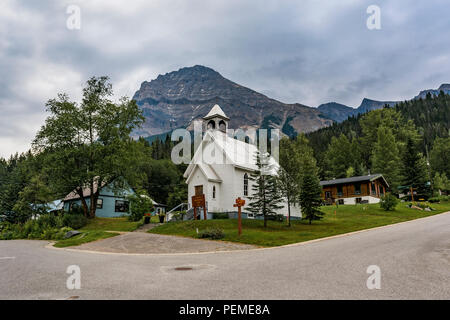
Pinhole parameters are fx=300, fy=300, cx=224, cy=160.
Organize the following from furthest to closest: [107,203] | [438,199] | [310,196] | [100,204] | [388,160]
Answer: [388,160] < [438,199] < [107,203] < [100,204] < [310,196]

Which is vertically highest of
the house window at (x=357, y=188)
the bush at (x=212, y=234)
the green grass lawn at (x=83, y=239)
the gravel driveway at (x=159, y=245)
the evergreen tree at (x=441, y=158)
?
the evergreen tree at (x=441, y=158)

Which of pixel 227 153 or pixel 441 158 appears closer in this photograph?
pixel 227 153

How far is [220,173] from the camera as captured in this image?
28.4 m

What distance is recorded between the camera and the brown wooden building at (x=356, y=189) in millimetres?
46125

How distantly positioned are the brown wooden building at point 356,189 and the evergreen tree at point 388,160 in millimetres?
1858

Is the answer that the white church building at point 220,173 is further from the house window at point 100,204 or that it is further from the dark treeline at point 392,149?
Result: the dark treeline at point 392,149

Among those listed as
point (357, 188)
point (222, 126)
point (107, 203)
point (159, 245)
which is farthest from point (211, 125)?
point (357, 188)

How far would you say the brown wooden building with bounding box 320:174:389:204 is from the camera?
151ft

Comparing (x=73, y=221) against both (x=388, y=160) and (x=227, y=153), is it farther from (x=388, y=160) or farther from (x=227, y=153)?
(x=388, y=160)

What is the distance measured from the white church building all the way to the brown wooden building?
2047 cm

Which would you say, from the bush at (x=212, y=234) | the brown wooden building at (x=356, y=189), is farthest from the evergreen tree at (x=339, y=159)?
the bush at (x=212, y=234)

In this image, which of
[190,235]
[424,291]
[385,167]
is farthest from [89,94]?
[385,167]

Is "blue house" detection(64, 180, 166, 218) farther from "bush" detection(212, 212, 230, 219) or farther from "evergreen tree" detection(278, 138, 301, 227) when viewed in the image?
"evergreen tree" detection(278, 138, 301, 227)

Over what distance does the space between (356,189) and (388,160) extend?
1334 centimetres
